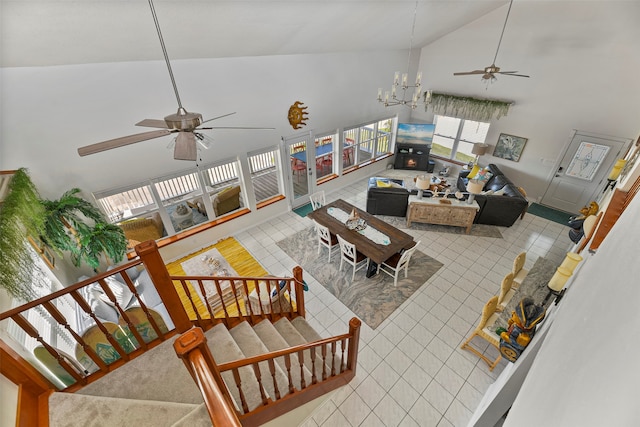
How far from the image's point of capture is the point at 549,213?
6.79 metres

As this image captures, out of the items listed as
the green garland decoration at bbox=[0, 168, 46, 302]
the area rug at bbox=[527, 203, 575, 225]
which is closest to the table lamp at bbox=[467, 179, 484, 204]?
the area rug at bbox=[527, 203, 575, 225]

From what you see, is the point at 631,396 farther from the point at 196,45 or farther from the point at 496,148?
the point at 496,148

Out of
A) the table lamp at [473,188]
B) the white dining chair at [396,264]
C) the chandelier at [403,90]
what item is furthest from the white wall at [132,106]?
the table lamp at [473,188]

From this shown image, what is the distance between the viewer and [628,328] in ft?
1.68

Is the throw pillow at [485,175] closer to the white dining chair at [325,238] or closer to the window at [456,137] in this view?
the window at [456,137]

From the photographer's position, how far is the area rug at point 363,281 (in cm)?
446

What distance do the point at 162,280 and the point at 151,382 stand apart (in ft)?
2.64

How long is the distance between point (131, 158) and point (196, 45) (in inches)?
79.1

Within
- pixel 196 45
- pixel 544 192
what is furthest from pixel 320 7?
pixel 544 192

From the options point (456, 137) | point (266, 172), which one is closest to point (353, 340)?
point (266, 172)

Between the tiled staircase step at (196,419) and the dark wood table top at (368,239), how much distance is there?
10.5 ft

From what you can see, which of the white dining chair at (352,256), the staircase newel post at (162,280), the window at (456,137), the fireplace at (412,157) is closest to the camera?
the staircase newel post at (162,280)

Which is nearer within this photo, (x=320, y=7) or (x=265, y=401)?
(x=265, y=401)

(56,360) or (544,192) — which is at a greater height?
(56,360)
